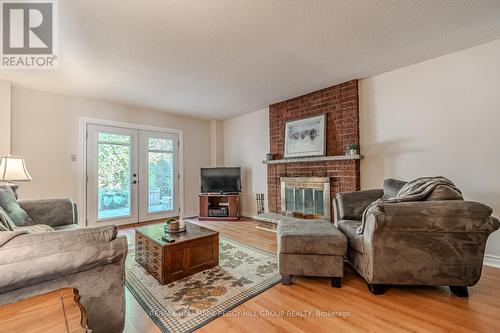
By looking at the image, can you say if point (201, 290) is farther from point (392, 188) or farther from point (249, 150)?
point (249, 150)

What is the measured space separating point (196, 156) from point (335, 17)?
4.21 meters

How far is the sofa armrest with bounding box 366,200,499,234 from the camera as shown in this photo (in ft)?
5.32

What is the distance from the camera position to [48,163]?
3619 mm

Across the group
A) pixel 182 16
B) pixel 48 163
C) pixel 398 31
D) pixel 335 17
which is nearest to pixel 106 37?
pixel 182 16

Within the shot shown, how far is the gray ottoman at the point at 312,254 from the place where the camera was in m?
1.96

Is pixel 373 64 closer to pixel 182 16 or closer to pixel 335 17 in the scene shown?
pixel 335 17

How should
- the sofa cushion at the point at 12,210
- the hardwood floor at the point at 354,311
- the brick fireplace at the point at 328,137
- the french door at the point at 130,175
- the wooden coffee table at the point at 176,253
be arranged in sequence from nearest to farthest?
the hardwood floor at the point at 354,311
the sofa cushion at the point at 12,210
the wooden coffee table at the point at 176,253
the brick fireplace at the point at 328,137
the french door at the point at 130,175

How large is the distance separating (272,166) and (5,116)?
4192 mm

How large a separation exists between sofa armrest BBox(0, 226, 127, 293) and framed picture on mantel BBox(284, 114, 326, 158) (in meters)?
3.22

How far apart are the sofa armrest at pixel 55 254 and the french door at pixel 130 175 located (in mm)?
3446

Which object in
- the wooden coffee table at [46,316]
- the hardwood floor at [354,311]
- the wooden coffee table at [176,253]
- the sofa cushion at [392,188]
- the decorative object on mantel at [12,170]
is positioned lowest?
the hardwood floor at [354,311]

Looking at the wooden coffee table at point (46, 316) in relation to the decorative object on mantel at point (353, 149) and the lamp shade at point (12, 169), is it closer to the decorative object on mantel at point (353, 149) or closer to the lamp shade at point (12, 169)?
the lamp shade at point (12, 169)

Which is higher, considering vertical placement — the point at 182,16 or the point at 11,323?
the point at 182,16

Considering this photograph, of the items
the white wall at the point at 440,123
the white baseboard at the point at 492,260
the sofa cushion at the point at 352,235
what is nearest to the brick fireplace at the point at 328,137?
the white wall at the point at 440,123
